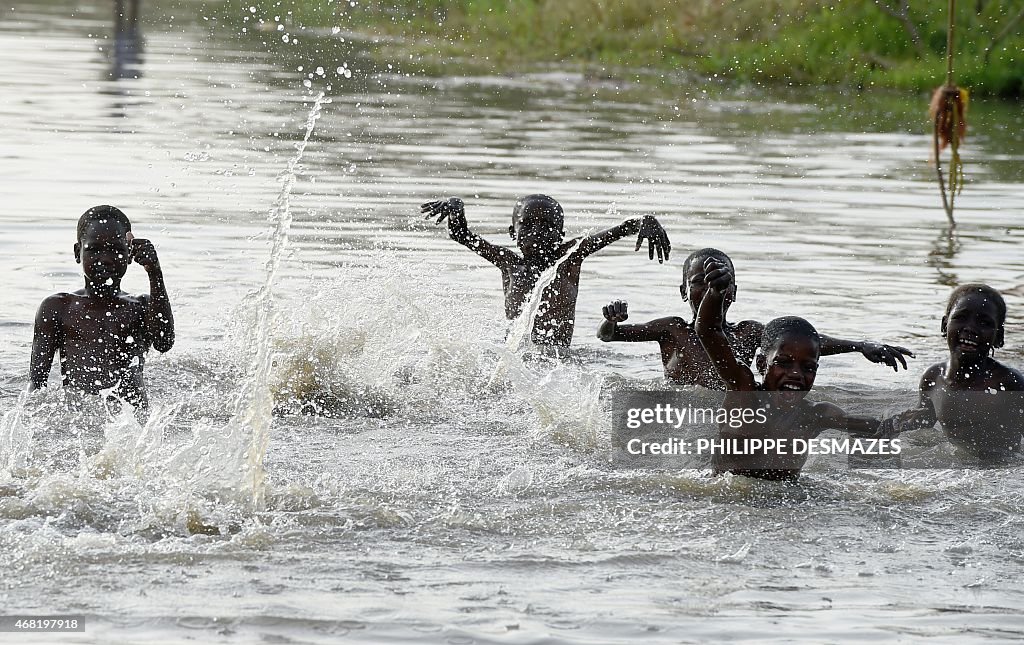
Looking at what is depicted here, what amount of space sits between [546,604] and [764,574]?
29.7 inches

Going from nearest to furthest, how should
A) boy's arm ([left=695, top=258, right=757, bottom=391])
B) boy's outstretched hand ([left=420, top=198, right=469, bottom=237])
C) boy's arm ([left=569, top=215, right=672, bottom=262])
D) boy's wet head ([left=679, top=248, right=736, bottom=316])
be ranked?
boy's arm ([left=695, top=258, right=757, bottom=391]), boy's wet head ([left=679, top=248, right=736, bottom=316]), boy's arm ([left=569, top=215, right=672, bottom=262]), boy's outstretched hand ([left=420, top=198, right=469, bottom=237])

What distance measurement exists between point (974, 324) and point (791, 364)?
908mm

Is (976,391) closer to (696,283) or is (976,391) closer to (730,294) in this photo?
(730,294)

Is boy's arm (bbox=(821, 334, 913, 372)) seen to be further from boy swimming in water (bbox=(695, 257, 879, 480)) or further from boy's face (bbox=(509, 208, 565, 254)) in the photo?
boy's face (bbox=(509, 208, 565, 254))

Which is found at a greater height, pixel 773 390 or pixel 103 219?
pixel 103 219

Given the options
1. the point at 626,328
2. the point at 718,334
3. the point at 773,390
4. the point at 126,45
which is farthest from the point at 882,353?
the point at 126,45

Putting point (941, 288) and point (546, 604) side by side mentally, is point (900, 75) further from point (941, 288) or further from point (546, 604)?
point (546, 604)

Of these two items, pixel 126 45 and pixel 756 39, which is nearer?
pixel 756 39

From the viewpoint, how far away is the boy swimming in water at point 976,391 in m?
6.03

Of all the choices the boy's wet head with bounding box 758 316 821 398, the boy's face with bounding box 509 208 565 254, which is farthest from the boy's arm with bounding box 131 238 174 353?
the boy's wet head with bounding box 758 316 821 398

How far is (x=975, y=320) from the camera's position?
235 inches

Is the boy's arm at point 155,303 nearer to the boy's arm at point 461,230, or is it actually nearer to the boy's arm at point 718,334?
the boy's arm at point 461,230

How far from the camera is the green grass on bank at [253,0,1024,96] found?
2397 centimetres

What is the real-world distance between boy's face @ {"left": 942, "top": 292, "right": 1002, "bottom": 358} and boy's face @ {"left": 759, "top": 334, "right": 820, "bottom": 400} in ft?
2.55
